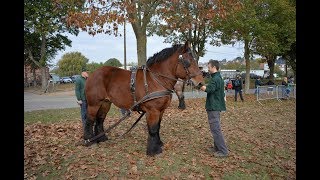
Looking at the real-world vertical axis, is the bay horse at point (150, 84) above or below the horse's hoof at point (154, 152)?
above

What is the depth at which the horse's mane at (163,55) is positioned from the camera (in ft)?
21.0

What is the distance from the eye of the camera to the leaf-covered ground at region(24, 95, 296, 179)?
214 inches

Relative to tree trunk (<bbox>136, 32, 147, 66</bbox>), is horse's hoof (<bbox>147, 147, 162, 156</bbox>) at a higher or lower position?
lower

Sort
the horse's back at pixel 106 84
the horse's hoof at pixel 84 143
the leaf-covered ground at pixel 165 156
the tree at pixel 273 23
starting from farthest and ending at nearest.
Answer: the tree at pixel 273 23 → the horse's hoof at pixel 84 143 → the horse's back at pixel 106 84 → the leaf-covered ground at pixel 165 156

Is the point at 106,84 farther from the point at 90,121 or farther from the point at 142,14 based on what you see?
the point at 142,14

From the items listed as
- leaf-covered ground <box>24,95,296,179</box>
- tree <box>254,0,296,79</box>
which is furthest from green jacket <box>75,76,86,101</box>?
tree <box>254,0,296,79</box>

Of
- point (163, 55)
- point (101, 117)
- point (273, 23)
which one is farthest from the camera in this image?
point (273, 23)

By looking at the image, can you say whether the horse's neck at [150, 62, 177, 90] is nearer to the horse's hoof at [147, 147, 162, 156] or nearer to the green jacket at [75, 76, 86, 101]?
the horse's hoof at [147, 147, 162, 156]

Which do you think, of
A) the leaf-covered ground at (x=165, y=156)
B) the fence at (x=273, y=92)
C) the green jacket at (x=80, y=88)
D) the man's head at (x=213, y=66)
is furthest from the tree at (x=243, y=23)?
the man's head at (x=213, y=66)

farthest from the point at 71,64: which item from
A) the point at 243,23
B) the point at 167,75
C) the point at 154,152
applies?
the point at 154,152

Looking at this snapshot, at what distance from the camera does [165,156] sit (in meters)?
6.37

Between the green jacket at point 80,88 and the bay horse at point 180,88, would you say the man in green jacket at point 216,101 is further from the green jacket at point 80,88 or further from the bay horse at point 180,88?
the green jacket at point 80,88

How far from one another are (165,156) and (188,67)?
197 centimetres
